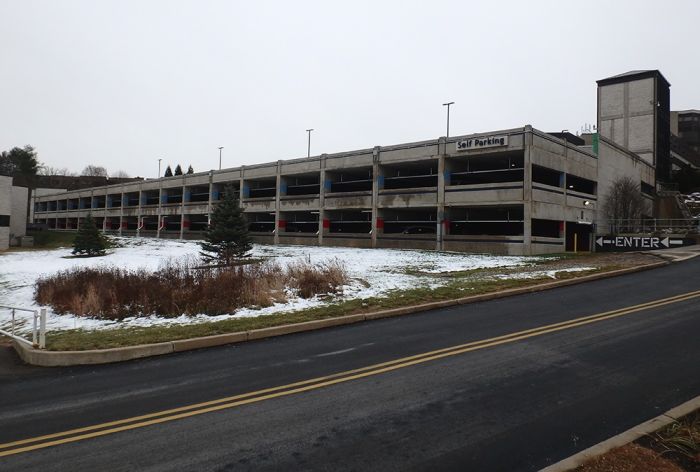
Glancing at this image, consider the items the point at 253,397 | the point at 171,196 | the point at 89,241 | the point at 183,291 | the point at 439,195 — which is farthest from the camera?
the point at 171,196

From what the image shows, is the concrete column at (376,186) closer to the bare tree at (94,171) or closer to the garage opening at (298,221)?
the garage opening at (298,221)

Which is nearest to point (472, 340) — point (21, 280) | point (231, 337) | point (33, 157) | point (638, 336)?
point (638, 336)

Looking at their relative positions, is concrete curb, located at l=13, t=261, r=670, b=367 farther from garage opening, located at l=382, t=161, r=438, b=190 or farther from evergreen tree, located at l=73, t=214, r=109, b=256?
evergreen tree, located at l=73, t=214, r=109, b=256

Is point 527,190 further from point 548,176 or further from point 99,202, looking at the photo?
point 99,202

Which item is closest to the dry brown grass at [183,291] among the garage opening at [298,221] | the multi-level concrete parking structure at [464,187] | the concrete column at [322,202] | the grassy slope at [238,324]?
the grassy slope at [238,324]

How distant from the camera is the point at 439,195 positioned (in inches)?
1518

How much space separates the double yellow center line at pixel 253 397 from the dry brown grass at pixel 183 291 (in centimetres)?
675

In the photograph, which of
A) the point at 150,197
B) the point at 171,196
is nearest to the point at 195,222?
the point at 171,196

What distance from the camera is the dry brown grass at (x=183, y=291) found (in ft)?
44.3

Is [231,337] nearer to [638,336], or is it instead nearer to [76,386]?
[76,386]

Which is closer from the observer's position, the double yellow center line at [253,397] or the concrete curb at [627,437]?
the concrete curb at [627,437]

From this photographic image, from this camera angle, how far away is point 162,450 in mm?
4926

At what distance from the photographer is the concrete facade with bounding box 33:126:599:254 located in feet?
115

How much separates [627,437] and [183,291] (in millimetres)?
12690
